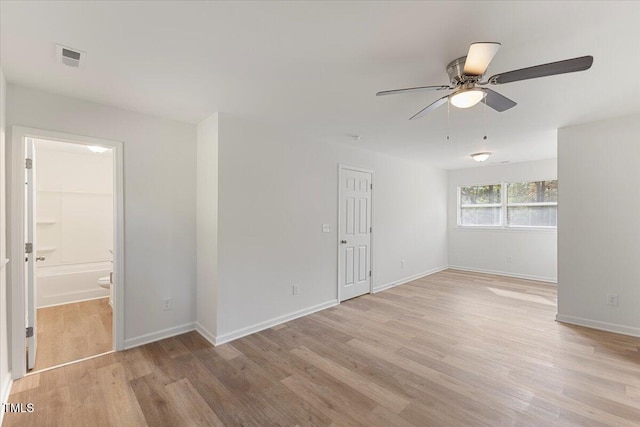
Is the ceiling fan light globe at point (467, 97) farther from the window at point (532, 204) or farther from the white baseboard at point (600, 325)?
the window at point (532, 204)

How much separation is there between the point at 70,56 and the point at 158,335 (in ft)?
8.83

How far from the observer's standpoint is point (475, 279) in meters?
5.75

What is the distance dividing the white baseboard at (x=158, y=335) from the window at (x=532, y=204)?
6.51 m

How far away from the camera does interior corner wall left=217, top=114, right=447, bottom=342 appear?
3.01m

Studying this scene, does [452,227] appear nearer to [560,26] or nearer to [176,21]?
[560,26]

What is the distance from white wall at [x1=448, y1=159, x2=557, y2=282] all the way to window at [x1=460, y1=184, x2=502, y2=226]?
178 mm

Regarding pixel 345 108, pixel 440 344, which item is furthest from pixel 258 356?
pixel 345 108

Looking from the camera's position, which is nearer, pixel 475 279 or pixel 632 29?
pixel 632 29

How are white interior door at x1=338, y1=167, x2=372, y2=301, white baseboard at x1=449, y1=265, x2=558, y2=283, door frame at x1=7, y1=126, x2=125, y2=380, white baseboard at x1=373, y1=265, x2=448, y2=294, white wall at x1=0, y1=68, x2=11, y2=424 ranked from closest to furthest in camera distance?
white wall at x1=0, y1=68, x2=11, y2=424, door frame at x1=7, y1=126, x2=125, y2=380, white interior door at x1=338, y1=167, x2=372, y2=301, white baseboard at x1=373, y1=265, x2=448, y2=294, white baseboard at x1=449, y1=265, x2=558, y2=283

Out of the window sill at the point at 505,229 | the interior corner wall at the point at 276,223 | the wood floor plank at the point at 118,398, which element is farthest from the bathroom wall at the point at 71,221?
the window sill at the point at 505,229

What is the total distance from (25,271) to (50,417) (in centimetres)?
127

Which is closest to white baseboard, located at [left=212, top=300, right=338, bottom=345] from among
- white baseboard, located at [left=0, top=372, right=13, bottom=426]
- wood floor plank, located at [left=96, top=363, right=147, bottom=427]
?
wood floor plank, located at [left=96, top=363, right=147, bottom=427]

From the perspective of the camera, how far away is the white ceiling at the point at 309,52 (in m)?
1.49

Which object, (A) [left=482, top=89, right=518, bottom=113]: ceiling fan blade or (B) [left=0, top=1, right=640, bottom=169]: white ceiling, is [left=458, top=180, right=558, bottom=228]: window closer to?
(B) [left=0, top=1, right=640, bottom=169]: white ceiling
